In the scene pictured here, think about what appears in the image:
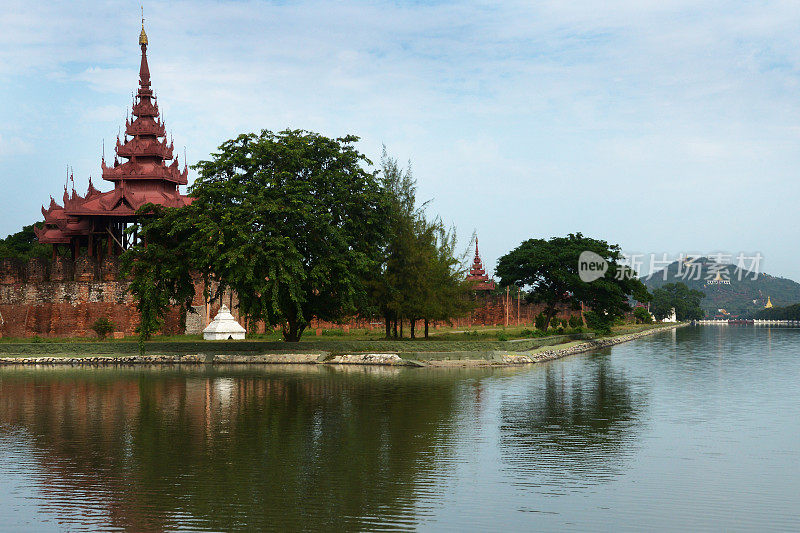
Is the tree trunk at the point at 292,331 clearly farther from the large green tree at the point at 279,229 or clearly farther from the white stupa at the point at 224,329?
the white stupa at the point at 224,329

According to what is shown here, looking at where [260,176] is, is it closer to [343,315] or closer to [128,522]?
[343,315]

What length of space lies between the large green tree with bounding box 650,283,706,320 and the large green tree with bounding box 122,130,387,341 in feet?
379

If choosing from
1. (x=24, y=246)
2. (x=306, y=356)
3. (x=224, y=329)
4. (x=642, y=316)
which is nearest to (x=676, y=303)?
(x=642, y=316)

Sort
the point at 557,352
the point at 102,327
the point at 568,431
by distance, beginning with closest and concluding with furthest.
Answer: the point at 568,431 < the point at 557,352 < the point at 102,327

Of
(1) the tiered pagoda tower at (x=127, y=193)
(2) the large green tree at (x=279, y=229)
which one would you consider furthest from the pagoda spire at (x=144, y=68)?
(2) the large green tree at (x=279, y=229)

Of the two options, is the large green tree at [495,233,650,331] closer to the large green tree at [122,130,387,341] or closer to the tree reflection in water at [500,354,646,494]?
the large green tree at [122,130,387,341]

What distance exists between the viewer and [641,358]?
133 ft

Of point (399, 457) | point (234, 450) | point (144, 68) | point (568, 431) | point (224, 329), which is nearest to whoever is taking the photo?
point (399, 457)

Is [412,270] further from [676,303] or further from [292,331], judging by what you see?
[676,303]

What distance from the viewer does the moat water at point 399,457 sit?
30.6ft

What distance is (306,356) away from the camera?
35.0 m

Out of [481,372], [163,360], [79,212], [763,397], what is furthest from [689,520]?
[79,212]

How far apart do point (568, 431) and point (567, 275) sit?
122 ft

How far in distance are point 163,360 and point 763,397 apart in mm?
25822
